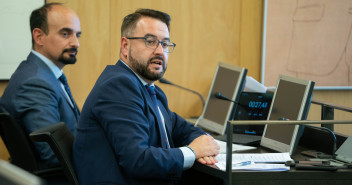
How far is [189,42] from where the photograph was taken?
11.4 ft

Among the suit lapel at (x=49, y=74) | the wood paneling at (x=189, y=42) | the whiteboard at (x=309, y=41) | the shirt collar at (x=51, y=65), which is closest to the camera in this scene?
the suit lapel at (x=49, y=74)

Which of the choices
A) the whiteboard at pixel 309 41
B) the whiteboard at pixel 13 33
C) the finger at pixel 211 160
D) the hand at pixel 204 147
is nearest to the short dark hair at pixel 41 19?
the whiteboard at pixel 13 33

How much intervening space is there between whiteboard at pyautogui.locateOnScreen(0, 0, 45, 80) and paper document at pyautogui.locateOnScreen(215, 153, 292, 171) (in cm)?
180

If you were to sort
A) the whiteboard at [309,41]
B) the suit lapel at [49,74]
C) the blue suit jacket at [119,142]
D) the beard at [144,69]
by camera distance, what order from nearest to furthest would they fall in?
the blue suit jacket at [119,142], the beard at [144,69], the suit lapel at [49,74], the whiteboard at [309,41]

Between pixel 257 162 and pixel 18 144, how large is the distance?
1.02 meters

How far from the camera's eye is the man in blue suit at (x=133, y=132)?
5.00ft

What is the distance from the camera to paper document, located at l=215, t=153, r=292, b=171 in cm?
162

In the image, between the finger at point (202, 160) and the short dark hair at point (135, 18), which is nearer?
the finger at point (202, 160)

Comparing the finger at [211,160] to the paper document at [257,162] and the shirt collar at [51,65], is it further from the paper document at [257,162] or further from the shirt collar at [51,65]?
the shirt collar at [51,65]

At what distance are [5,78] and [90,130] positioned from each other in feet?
5.49

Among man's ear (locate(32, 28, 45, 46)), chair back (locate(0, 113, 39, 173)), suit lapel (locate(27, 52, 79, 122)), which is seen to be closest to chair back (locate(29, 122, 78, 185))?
chair back (locate(0, 113, 39, 173))

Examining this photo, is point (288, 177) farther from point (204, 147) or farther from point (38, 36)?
point (38, 36)

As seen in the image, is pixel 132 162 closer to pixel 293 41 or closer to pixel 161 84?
pixel 161 84

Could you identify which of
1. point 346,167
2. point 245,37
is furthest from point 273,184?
point 245,37
